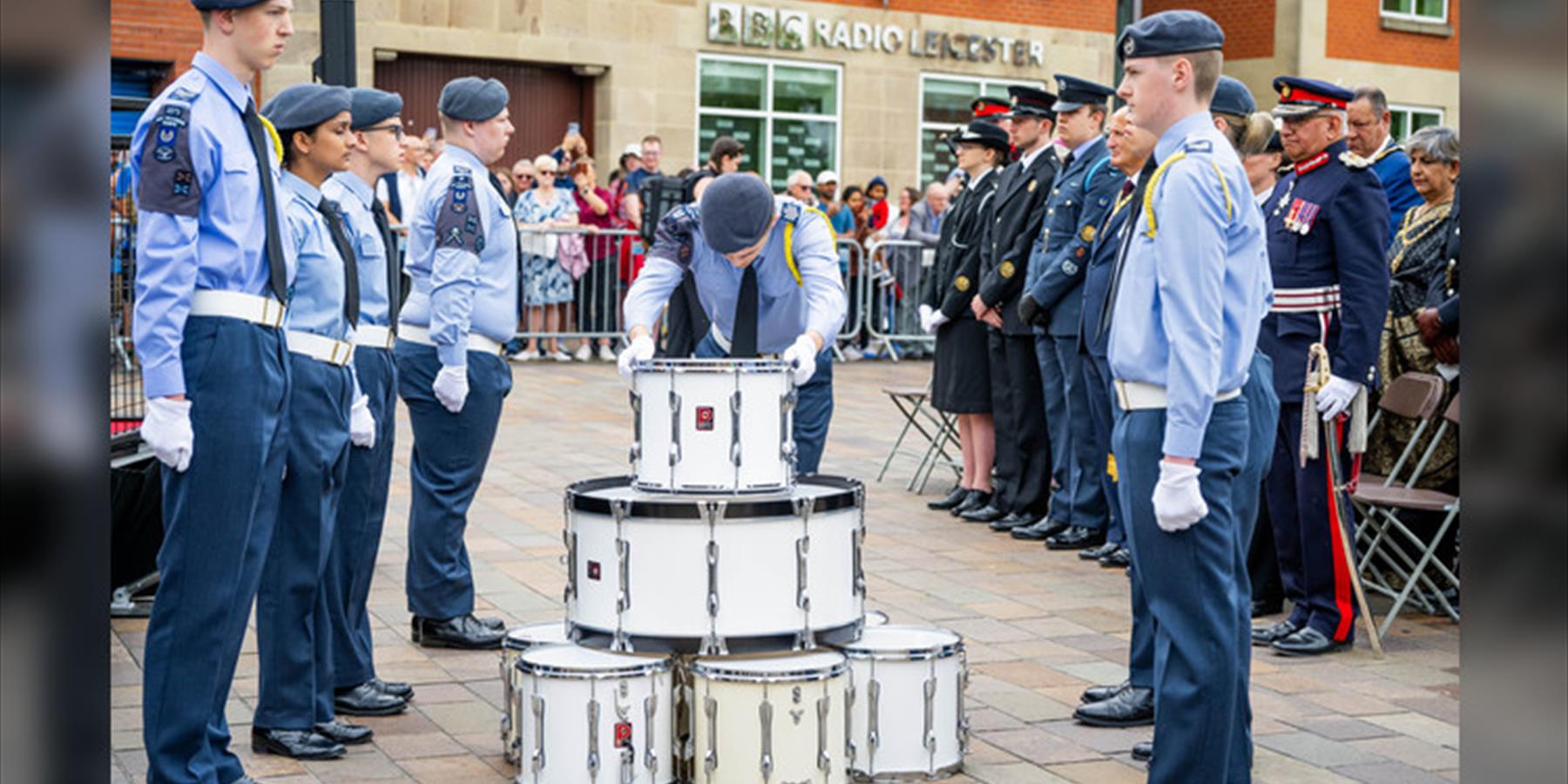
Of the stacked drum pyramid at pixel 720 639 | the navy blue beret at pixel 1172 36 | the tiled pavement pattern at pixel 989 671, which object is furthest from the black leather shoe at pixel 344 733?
the navy blue beret at pixel 1172 36

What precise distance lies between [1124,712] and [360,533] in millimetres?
2880

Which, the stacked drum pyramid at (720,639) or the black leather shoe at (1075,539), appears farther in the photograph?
the black leather shoe at (1075,539)

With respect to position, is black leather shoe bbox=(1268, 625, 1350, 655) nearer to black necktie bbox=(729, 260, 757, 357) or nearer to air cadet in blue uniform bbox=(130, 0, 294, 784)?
black necktie bbox=(729, 260, 757, 357)

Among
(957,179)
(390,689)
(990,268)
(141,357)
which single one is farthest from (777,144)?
Result: (141,357)

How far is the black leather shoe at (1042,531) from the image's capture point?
1009 cm

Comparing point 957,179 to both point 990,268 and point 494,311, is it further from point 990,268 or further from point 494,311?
point 494,311

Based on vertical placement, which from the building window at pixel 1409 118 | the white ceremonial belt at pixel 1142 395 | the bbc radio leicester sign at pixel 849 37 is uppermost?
the bbc radio leicester sign at pixel 849 37

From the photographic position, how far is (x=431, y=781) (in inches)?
213

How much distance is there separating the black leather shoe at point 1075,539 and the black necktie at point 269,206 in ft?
19.3

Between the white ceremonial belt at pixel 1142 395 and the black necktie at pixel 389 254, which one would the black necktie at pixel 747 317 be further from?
the white ceremonial belt at pixel 1142 395

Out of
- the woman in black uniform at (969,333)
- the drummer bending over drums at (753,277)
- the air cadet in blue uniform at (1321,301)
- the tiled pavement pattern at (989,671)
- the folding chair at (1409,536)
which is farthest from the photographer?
the woman in black uniform at (969,333)

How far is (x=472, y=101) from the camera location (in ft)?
23.2

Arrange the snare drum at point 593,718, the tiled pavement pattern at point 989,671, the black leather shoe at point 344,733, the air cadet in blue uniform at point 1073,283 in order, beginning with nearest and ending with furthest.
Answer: the snare drum at point 593,718 → the tiled pavement pattern at point 989,671 → the black leather shoe at point 344,733 → the air cadet in blue uniform at point 1073,283

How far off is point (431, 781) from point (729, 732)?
995 mm
